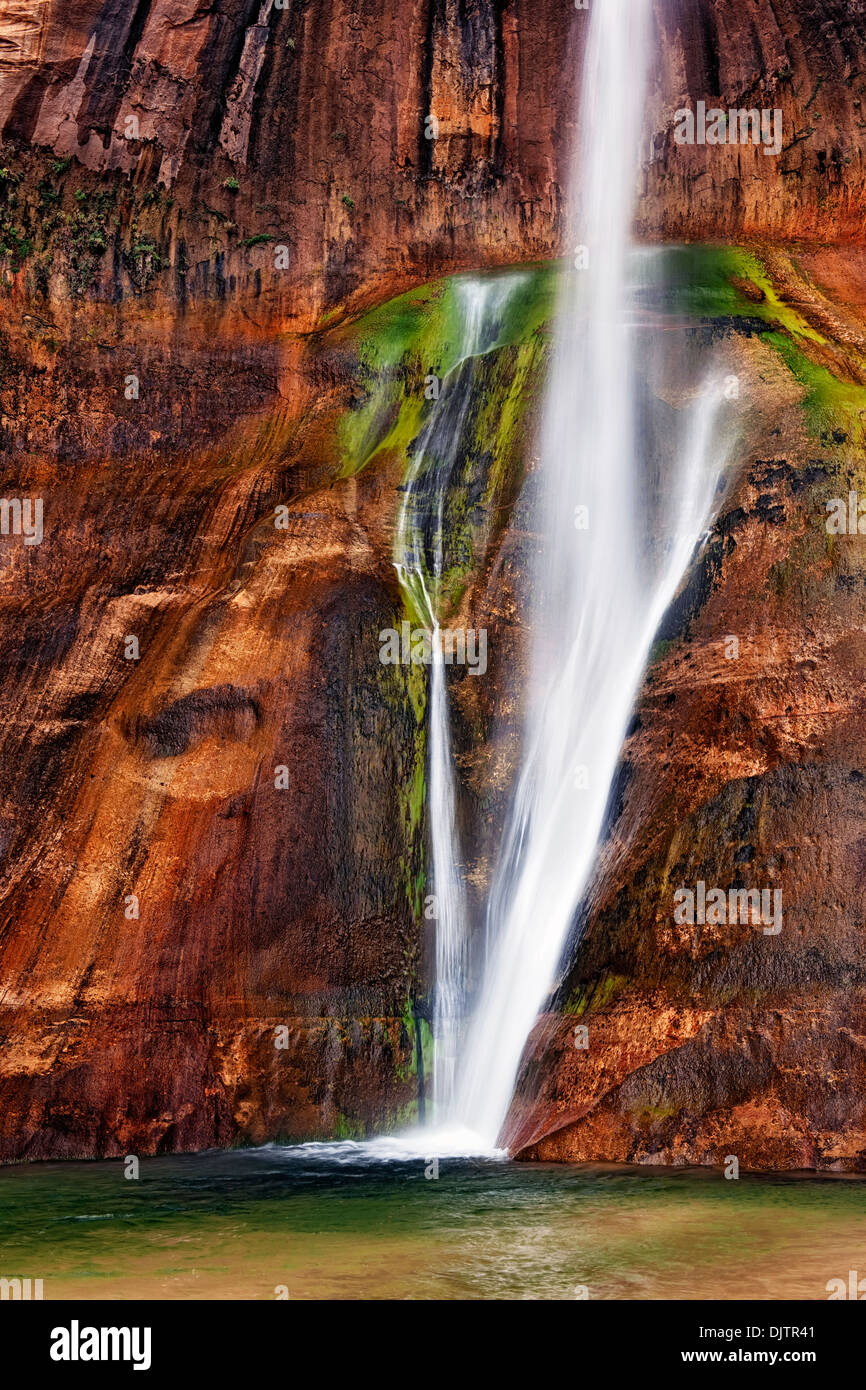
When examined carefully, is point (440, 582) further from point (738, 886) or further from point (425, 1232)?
point (425, 1232)

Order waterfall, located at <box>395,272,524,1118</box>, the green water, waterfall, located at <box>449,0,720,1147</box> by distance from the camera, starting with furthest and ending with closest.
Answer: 1. waterfall, located at <box>395,272,524,1118</box>
2. waterfall, located at <box>449,0,720,1147</box>
3. the green water

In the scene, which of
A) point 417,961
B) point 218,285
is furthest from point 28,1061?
point 218,285

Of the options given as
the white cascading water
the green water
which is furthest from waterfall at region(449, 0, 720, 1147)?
the green water

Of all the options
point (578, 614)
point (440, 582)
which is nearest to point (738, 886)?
point (578, 614)

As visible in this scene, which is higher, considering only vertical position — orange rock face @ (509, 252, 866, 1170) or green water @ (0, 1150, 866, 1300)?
orange rock face @ (509, 252, 866, 1170)

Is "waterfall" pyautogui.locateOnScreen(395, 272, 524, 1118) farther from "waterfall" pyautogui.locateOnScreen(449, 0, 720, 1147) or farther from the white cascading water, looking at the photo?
"waterfall" pyautogui.locateOnScreen(449, 0, 720, 1147)
